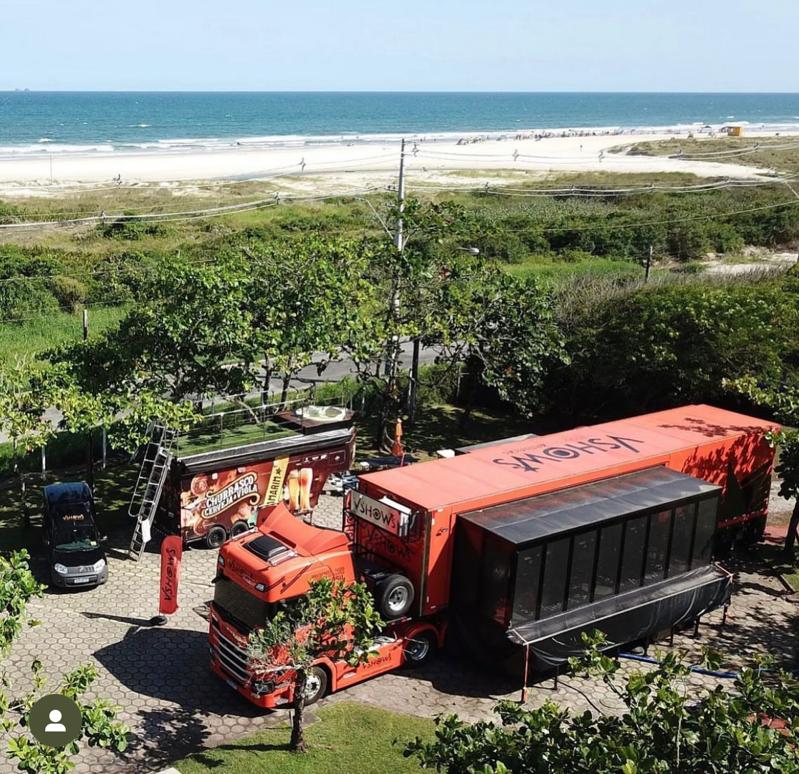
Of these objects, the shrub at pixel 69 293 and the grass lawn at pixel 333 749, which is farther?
the shrub at pixel 69 293

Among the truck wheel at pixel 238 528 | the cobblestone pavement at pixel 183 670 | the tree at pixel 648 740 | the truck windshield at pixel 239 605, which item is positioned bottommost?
the cobblestone pavement at pixel 183 670

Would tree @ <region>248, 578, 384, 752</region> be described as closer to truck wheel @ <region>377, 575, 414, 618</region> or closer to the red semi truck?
the red semi truck

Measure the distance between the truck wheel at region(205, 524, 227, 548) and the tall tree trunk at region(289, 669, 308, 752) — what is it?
7827 mm

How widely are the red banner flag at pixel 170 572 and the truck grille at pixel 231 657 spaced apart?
2.19 m

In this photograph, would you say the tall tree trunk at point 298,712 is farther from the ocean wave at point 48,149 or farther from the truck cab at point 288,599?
the ocean wave at point 48,149

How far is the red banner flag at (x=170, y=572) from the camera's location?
17.5 m

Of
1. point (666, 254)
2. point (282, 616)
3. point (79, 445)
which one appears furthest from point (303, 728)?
point (666, 254)

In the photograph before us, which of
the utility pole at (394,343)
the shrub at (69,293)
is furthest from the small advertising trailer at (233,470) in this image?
the shrub at (69,293)

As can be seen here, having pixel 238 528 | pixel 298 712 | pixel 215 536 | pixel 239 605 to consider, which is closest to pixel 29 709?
pixel 298 712

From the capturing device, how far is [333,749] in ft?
45.9

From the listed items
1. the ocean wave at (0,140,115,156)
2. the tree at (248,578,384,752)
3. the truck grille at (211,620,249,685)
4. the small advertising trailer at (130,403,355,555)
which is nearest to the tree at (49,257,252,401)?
the small advertising trailer at (130,403,355,555)

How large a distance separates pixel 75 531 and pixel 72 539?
213mm

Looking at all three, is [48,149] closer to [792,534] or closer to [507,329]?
[507,329]

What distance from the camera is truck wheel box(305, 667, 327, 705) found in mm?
15047
